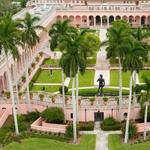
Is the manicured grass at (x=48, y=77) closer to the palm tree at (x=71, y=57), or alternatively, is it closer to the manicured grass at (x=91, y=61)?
the manicured grass at (x=91, y=61)

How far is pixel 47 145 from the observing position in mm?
46594

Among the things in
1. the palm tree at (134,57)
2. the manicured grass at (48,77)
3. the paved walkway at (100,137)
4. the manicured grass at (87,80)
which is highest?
the palm tree at (134,57)

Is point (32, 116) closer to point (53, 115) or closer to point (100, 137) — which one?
point (53, 115)

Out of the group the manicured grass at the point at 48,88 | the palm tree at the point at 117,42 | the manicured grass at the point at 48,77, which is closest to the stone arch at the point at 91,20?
the manicured grass at the point at 48,77

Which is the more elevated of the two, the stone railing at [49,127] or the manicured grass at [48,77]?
the stone railing at [49,127]

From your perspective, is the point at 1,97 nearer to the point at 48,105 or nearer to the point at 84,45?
the point at 48,105

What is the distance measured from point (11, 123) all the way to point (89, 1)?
10177 cm

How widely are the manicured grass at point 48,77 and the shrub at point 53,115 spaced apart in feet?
67.6

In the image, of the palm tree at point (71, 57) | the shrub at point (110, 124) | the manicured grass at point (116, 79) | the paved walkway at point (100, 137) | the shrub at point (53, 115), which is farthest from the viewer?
the manicured grass at point (116, 79)

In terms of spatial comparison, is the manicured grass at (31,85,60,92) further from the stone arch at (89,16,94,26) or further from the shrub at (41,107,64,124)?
the stone arch at (89,16,94,26)

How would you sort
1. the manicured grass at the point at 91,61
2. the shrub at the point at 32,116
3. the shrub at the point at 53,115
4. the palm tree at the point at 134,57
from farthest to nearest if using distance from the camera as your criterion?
the manicured grass at the point at 91,61
the shrub at the point at 32,116
the shrub at the point at 53,115
the palm tree at the point at 134,57

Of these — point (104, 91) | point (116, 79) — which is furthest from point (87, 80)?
point (104, 91)

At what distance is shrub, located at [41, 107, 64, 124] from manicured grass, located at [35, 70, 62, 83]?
67.6 feet

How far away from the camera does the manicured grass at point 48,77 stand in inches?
2904
